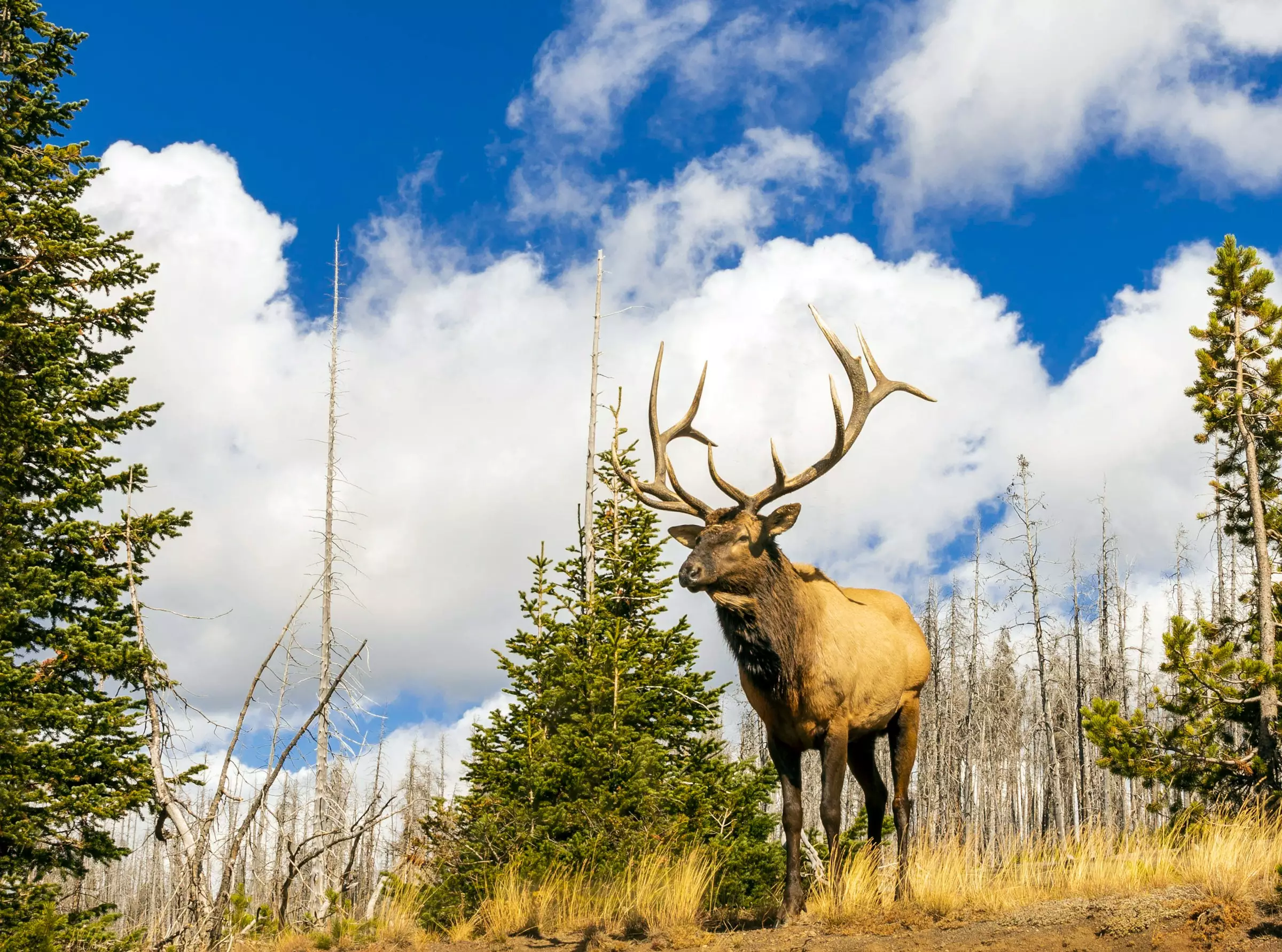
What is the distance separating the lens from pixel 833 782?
7.41 m

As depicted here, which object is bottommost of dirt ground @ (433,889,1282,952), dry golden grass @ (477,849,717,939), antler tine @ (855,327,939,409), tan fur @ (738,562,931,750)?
dry golden grass @ (477,849,717,939)

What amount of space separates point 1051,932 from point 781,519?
11.0 ft

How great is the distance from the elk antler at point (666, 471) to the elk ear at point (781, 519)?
1.61 feet

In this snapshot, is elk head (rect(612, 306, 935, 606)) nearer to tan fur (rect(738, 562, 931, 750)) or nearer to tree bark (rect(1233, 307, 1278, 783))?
tan fur (rect(738, 562, 931, 750))

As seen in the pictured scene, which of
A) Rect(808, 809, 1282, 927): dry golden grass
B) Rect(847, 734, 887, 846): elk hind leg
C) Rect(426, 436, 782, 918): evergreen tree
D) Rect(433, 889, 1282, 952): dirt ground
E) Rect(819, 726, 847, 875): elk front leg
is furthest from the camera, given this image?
Rect(426, 436, 782, 918): evergreen tree

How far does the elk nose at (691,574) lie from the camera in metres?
7.50

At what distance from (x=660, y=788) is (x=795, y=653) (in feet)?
19.3

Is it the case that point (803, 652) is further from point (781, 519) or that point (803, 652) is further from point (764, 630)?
point (781, 519)

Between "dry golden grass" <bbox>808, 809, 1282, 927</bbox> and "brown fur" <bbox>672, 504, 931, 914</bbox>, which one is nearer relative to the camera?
"dry golden grass" <bbox>808, 809, 1282, 927</bbox>

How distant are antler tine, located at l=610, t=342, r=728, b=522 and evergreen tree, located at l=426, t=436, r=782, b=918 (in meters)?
4.36

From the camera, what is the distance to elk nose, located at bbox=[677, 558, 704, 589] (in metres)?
7.50

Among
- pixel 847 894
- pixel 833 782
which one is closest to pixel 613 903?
pixel 847 894

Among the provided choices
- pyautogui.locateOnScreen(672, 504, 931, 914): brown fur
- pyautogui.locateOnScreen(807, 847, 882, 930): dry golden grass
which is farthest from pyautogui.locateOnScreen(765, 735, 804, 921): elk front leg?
pyautogui.locateOnScreen(807, 847, 882, 930): dry golden grass

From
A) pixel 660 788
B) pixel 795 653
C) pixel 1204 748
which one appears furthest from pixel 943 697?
pixel 795 653
